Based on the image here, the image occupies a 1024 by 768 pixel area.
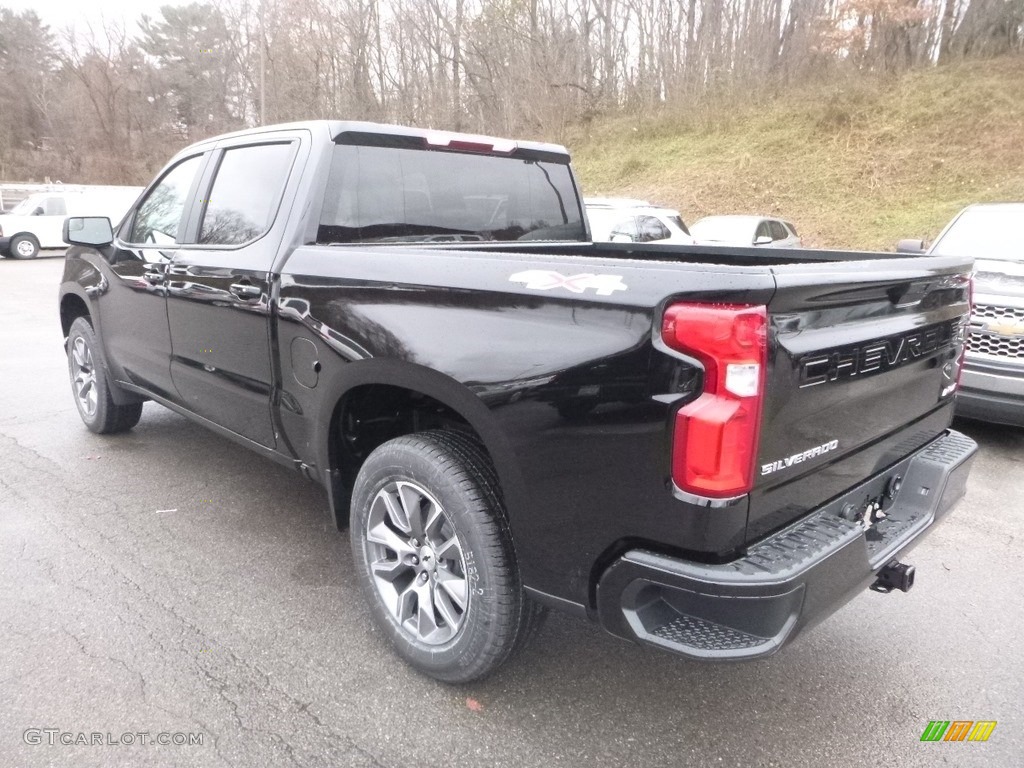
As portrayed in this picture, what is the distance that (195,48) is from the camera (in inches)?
1928

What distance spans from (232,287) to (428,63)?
3740cm

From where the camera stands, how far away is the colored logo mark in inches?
94.7

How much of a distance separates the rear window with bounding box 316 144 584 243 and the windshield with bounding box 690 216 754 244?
33.4 ft

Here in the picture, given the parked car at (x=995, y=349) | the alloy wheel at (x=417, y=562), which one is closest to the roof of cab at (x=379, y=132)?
the alloy wheel at (x=417, y=562)

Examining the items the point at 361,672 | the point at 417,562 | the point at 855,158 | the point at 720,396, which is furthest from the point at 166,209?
the point at 855,158

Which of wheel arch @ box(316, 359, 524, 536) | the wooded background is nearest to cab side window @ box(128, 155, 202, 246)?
wheel arch @ box(316, 359, 524, 536)

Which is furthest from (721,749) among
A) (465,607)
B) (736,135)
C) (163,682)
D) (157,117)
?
(157,117)

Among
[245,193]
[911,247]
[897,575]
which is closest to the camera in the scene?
[897,575]

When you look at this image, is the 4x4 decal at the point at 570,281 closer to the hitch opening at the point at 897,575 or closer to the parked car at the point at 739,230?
the hitch opening at the point at 897,575

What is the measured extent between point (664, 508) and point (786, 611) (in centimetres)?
39

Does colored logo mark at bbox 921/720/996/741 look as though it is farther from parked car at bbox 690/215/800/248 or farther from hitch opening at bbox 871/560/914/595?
parked car at bbox 690/215/800/248

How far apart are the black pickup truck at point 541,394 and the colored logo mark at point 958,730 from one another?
0.52 meters

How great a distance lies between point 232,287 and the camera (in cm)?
326

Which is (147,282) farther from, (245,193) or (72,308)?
(72,308)
